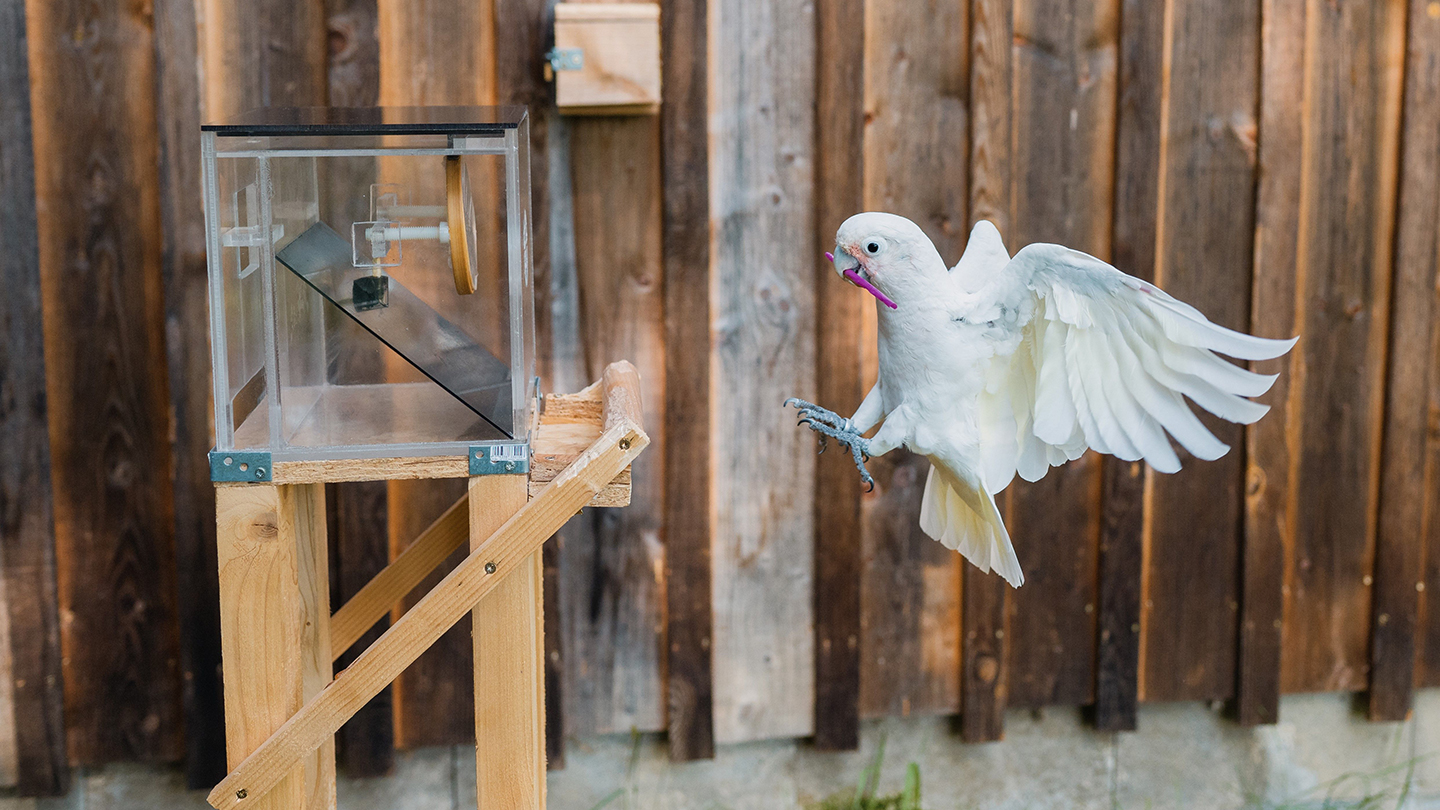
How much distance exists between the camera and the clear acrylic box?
4.74 ft

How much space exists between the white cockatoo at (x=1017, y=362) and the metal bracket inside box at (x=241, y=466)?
0.70 m

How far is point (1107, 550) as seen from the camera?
258 cm

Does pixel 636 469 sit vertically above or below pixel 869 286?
below

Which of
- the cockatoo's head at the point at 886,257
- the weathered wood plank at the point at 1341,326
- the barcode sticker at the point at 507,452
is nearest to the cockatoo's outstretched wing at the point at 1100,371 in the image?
the cockatoo's head at the point at 886,257

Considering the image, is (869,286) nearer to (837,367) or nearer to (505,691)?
(505,691)

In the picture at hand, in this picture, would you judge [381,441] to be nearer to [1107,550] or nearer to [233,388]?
[233,388]

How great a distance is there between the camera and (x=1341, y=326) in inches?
104

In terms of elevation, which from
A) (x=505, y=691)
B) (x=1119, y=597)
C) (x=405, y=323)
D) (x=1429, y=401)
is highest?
(x=405, y=323)

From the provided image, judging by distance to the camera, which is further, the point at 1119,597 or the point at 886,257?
the point at 1119,597

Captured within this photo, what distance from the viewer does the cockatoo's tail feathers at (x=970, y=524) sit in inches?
62.9

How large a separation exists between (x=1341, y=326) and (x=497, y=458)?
2.06 meters

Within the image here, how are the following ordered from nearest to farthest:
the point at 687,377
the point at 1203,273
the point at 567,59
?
the point at 567,59 < the point at 687,377 < the point at 1203,273

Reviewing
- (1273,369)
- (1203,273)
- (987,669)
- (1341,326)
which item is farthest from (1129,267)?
(987,669)

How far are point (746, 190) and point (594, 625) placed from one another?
0.98m
